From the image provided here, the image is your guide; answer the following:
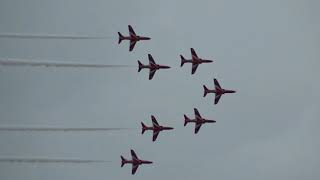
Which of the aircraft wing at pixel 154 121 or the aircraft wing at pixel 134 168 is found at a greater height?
the aircraft wing at pixel 154 121

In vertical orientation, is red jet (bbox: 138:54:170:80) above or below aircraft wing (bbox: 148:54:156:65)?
below

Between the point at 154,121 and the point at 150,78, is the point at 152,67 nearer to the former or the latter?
the point at 150,78

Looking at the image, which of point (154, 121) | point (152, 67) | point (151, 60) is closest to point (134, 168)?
point (154, 121)

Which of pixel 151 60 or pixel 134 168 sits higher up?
pixel 151 60

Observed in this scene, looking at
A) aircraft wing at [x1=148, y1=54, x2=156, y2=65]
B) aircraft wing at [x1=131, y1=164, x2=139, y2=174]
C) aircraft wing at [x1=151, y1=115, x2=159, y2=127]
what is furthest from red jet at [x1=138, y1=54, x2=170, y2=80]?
aircraft wing at [x1=131, y1=164, x2=139, y2=174]

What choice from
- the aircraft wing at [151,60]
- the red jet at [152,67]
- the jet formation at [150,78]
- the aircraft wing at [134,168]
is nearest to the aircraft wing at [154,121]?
the jet formation at [150,78]

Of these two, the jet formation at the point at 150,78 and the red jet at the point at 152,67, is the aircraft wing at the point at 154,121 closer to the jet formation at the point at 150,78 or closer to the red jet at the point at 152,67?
the jet formation at the point at 150,78

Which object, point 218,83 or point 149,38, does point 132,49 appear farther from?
point 218,83

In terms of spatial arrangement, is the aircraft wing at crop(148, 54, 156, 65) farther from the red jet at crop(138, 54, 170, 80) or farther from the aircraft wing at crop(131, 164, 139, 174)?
the aircraft wing at crop(131, 164, 139, 174)

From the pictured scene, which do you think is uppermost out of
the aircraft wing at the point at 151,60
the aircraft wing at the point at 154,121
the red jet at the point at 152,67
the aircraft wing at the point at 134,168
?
the aircraft wing at the point at 151,60

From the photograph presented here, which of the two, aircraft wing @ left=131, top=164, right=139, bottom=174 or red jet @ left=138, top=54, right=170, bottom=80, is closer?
red jet @ left=138, top=54, right=170, bottom=80

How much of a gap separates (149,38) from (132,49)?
347 cm

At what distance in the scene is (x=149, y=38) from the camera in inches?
5787

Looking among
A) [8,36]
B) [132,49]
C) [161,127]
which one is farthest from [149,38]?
[8,36]
